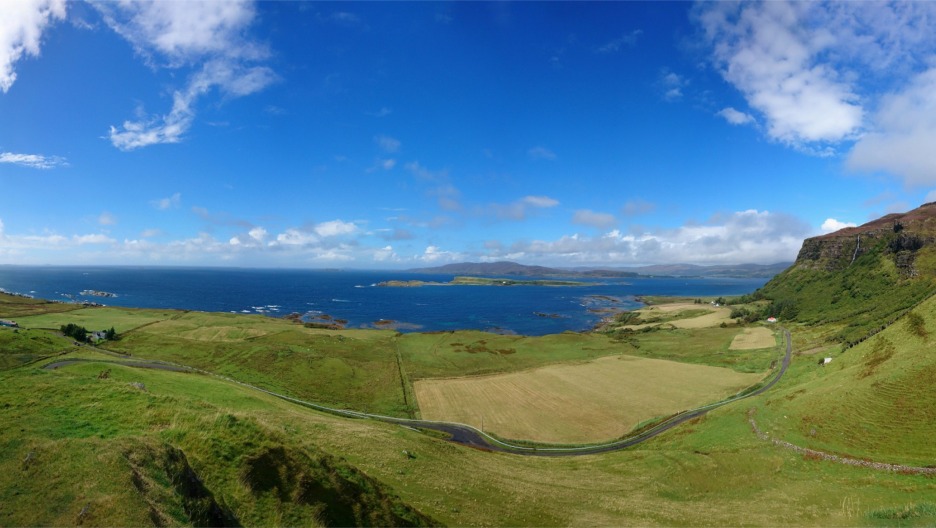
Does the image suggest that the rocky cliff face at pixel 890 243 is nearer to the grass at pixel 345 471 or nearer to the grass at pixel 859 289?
the grass at pixel 859 289

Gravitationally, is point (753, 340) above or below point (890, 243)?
below

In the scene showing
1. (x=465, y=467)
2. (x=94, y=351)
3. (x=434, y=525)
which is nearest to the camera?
(x=434, y=525)

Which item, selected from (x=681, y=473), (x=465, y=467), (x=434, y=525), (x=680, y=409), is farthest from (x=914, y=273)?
(x=434, y=525)

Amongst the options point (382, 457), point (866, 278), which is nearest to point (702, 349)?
point (866, 278)

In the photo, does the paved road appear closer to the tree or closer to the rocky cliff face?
the tree

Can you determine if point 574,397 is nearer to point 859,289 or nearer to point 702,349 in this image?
point 702,349

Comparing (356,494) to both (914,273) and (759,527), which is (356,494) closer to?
(759,527)
